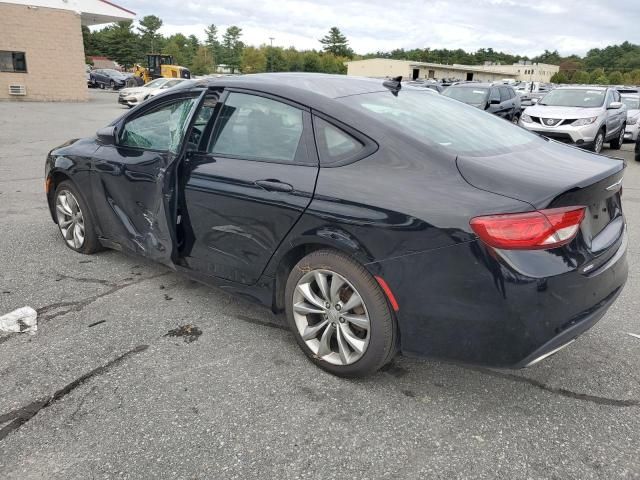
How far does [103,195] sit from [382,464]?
3049 millimetres

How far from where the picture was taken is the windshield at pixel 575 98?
41.1 ft

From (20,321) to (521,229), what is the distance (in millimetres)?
3169

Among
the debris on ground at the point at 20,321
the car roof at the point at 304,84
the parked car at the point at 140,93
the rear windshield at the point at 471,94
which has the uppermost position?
the car roof at the point at 304,84

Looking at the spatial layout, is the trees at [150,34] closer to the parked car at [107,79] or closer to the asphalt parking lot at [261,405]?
the parked car at [107,79]

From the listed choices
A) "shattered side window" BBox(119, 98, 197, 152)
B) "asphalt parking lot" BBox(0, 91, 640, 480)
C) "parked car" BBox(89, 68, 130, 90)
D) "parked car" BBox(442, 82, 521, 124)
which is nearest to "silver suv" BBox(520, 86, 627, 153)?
"parked car" BBox(442, 82, 521, 124)

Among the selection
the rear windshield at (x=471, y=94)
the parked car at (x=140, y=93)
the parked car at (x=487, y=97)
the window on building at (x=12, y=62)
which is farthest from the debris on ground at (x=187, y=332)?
the window on building at (x=12, y=62)

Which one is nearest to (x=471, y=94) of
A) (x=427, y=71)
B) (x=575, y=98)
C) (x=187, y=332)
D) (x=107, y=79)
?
(x=575, y=98)

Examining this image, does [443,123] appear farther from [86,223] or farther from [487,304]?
[86,223]

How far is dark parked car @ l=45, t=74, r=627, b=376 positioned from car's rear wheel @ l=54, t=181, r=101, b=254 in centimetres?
82

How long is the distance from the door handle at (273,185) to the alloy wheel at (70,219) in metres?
2.29

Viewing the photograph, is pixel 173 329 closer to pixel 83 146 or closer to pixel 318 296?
pixel 318 296

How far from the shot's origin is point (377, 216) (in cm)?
246

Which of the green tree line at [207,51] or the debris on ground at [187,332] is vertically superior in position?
the green tree line at [207,51]

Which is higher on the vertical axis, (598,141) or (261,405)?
(598,141)
